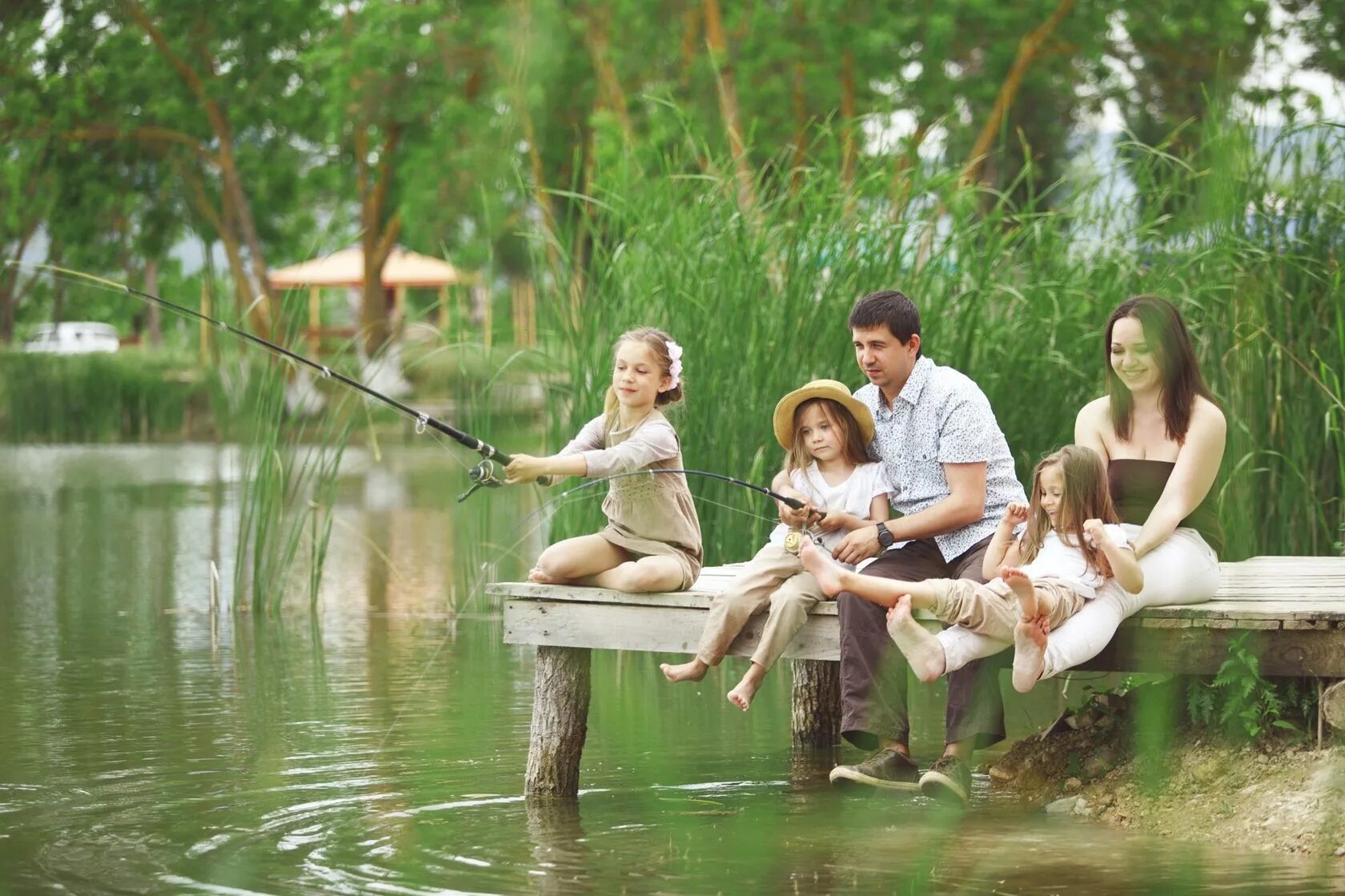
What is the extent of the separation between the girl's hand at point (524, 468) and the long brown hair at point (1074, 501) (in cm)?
115

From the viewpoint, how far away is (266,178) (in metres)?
26.1

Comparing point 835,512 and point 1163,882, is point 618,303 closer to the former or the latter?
point 835,512

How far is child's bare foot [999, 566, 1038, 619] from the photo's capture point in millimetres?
4488

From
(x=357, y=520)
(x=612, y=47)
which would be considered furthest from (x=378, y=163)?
(x=357, y=520)

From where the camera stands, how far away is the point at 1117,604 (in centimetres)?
475

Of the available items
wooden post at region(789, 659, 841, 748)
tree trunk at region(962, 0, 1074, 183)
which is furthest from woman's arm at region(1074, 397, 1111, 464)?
tree trunk at region(962, 0, 1074, 183)

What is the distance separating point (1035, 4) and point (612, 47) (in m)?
4.72

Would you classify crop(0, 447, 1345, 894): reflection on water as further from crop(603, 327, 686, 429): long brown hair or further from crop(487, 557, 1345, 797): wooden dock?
crop(603, 327, 686, 429): long brown hair

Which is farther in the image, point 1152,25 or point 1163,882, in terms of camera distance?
point 1152,25

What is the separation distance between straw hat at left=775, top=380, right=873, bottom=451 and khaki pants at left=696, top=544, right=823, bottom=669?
0.41 m

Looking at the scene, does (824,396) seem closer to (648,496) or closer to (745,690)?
(648,496)

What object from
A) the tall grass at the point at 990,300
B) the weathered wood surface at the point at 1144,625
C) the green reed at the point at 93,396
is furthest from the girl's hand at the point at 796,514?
the green reed at the point at 93,396

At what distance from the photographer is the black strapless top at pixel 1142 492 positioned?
5102mm

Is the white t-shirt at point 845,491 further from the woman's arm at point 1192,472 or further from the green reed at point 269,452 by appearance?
the green reed at point 269,452
